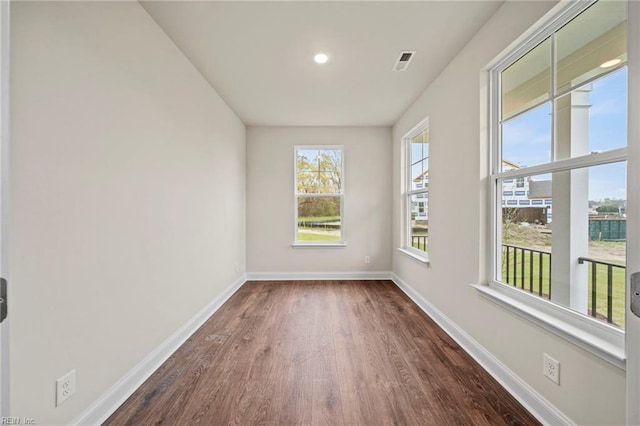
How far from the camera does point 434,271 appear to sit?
306 centimetres

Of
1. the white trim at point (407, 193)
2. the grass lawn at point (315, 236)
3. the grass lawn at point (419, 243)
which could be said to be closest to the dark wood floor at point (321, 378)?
the grass lawn at point (419, 243)

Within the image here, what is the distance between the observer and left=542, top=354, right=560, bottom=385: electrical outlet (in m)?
1.49

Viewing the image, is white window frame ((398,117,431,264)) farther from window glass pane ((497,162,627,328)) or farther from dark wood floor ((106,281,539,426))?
window glass pane ((497,162,627,328))

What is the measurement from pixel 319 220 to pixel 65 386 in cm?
378

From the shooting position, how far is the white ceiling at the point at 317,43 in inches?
77.2

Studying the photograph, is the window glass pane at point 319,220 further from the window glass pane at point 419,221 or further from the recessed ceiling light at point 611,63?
the recessed ceiling light at point 611,63

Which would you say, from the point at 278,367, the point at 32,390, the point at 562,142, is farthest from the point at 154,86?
the point at 562,142

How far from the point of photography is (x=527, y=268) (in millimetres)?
1875

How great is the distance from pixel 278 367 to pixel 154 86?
7.51 feet

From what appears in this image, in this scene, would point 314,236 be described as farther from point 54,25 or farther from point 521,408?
point 54,25

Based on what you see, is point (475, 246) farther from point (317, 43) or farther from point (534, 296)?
point (317, 43)

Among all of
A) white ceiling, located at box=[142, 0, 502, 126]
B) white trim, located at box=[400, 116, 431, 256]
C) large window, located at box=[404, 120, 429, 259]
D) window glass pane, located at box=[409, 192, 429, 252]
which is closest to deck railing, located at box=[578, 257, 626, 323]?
white ceiling, located at box=[142, 0, 502, 126]

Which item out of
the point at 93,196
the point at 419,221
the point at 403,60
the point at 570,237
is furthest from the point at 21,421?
the point at 419,221

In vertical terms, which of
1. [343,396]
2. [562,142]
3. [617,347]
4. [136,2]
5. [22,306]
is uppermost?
[136,2]
